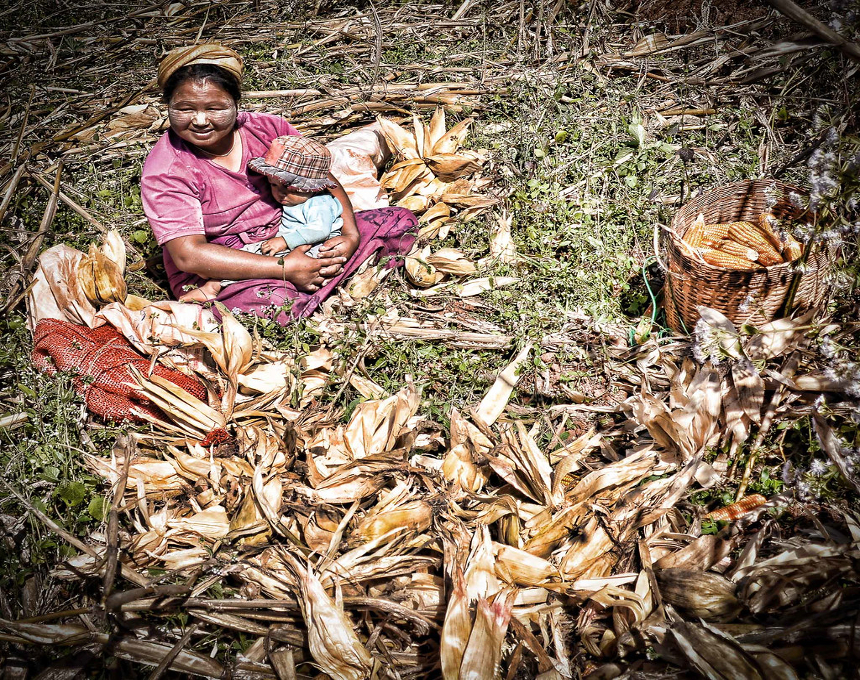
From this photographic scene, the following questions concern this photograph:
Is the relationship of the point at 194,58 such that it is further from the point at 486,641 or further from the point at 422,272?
the point at 486,641

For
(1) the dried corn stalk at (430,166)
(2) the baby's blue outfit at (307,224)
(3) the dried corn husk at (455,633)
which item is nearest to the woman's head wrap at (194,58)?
(2) the baby's blue outfit at (307,224)

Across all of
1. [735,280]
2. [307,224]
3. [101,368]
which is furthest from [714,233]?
[101,368]

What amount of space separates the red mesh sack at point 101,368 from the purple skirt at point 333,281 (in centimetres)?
38

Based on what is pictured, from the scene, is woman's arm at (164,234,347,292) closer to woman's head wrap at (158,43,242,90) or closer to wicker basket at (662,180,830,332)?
woman's head wrap at (158,43,242,90)

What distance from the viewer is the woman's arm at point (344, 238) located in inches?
94.2

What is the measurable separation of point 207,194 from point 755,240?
1.88 meters

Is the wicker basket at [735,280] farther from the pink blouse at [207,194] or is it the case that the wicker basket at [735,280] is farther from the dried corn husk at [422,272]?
the pink blouse at [207,194]

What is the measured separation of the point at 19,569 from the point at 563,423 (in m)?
1.51

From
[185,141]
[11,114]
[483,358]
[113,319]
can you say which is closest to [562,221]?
[483,358]

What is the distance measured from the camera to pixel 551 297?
2320mm

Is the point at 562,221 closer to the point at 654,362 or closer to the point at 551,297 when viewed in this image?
the point at 551,297

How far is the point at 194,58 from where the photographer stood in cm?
202

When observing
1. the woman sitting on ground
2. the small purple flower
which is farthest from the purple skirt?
the small purple flower

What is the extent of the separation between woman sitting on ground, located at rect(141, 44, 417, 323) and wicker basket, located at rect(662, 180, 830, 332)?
1.08m
